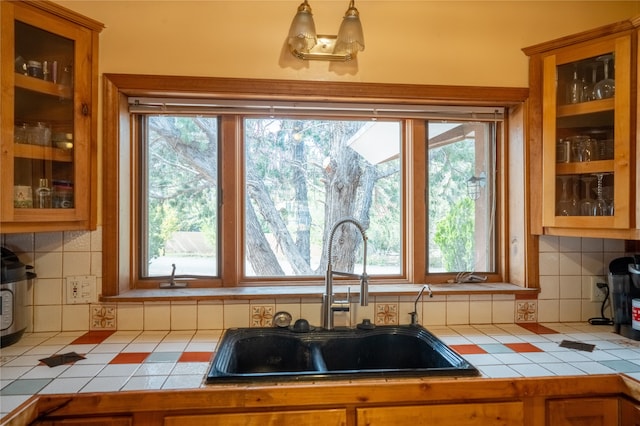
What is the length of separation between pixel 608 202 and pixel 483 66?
0.78m

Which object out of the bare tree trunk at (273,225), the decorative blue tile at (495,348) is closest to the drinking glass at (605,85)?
the decorative blue tile at (495,348)

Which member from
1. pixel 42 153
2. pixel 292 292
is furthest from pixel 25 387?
pixel 292 292

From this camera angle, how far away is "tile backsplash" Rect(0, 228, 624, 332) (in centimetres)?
146

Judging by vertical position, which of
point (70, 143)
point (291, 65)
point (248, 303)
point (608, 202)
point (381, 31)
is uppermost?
point (381, 31)

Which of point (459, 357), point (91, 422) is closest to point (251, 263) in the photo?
point (91, 422)

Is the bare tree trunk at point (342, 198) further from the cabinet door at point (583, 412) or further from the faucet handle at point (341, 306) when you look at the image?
the cabinet door at point (583, 412)

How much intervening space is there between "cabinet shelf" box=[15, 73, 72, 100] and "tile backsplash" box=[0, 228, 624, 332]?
1.81 ft

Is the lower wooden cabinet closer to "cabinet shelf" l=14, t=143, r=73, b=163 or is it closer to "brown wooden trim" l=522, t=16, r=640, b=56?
"cabinet shelf" l=14, t=143, r=73, b=163

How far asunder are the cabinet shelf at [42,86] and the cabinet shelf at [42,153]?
204mm

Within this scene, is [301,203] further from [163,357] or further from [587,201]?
[587,201]

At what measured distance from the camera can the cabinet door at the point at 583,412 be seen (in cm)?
108

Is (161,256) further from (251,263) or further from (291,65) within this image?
(291,65)

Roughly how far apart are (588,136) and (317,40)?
1.22m

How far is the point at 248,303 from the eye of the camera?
1.52 m
